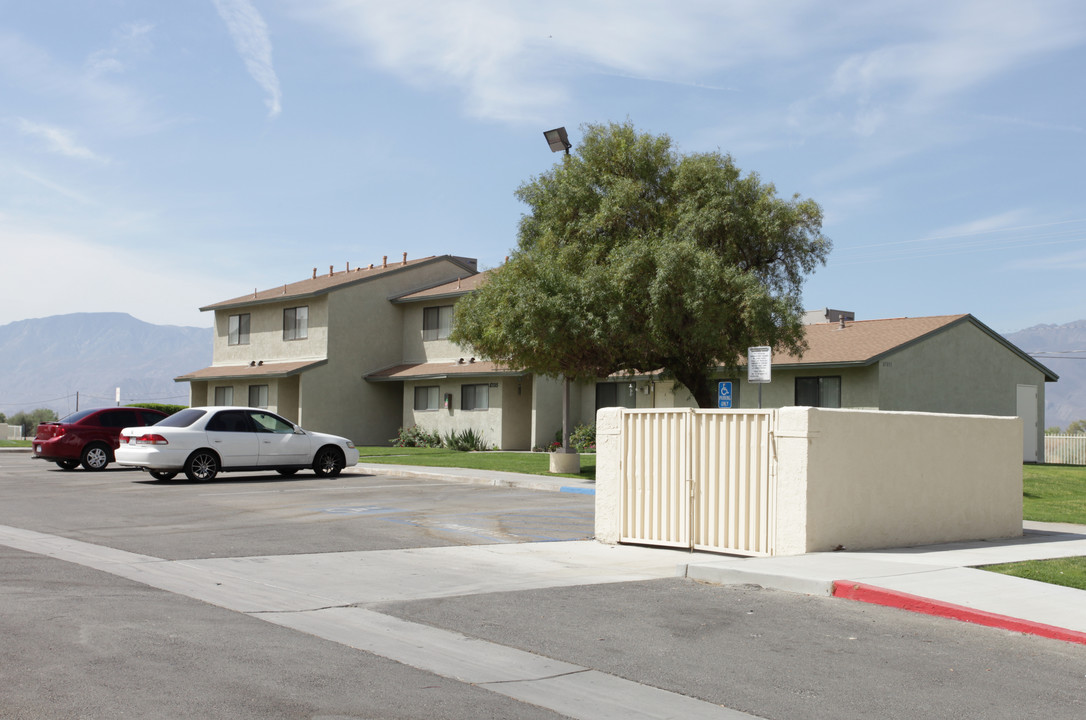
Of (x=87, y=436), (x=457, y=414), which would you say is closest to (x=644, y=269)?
(x=87, y=436)

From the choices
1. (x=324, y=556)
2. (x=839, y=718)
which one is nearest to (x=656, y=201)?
(x=324, y=556)

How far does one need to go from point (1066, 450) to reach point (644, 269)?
2331cm

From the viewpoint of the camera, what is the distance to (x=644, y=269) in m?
23.9

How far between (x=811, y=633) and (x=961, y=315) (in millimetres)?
28940

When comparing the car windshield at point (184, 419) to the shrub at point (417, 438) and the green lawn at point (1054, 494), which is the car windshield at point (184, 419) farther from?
the shrub at point (417, 438)

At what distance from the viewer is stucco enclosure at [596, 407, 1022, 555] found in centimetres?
1127

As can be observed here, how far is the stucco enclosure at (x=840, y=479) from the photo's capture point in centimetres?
1127

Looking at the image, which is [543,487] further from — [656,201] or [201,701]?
[201,701]

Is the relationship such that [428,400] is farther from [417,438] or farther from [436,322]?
[436,322]

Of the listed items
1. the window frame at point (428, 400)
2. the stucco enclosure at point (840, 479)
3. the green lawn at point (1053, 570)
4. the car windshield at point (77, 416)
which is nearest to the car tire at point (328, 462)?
the car windshield at point (77, 416)

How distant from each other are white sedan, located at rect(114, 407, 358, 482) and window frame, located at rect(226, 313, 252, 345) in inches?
889

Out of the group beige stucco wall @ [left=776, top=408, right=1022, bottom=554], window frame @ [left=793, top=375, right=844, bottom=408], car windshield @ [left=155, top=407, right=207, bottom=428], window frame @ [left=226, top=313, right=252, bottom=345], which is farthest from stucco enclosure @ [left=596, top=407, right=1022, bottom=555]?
window frame @ [left=226, top=313, right=252, bottom=345]

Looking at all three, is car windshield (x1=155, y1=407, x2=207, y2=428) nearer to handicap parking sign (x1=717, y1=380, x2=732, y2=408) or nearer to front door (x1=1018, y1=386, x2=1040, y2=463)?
handicap parking sign (x1=717, y1=380, x2=732, y2=408)

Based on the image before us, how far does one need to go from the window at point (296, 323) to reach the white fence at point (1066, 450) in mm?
29264
